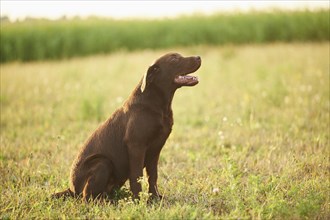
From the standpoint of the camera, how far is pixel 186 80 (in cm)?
490

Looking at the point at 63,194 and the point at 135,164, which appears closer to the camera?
the point at 135,164

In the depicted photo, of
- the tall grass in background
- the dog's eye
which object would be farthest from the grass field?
the tall grass in background

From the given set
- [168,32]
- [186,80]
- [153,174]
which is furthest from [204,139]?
[168,32]

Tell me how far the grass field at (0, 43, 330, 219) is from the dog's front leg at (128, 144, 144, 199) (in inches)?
6.7

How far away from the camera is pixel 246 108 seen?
934 cm

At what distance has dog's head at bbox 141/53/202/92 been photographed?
16.1 ft

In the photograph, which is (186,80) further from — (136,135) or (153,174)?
(153,174)

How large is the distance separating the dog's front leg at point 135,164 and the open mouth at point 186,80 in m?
0.71

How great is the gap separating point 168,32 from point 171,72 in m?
17.5

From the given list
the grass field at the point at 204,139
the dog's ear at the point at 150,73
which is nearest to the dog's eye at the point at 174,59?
the dog's ear at the point at 150,73

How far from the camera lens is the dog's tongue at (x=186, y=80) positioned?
4852mm

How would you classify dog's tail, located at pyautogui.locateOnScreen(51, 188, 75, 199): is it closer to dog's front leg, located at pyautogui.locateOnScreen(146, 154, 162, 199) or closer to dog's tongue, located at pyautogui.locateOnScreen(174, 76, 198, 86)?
dog's front leg, located at pyautogui.locateOnScreen(146, 154, 162, 199)

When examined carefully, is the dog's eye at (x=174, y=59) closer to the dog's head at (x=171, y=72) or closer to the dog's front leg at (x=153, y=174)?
the dog's head at (x=171, y=72)

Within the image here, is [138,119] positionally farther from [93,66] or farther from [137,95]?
[93,66]
